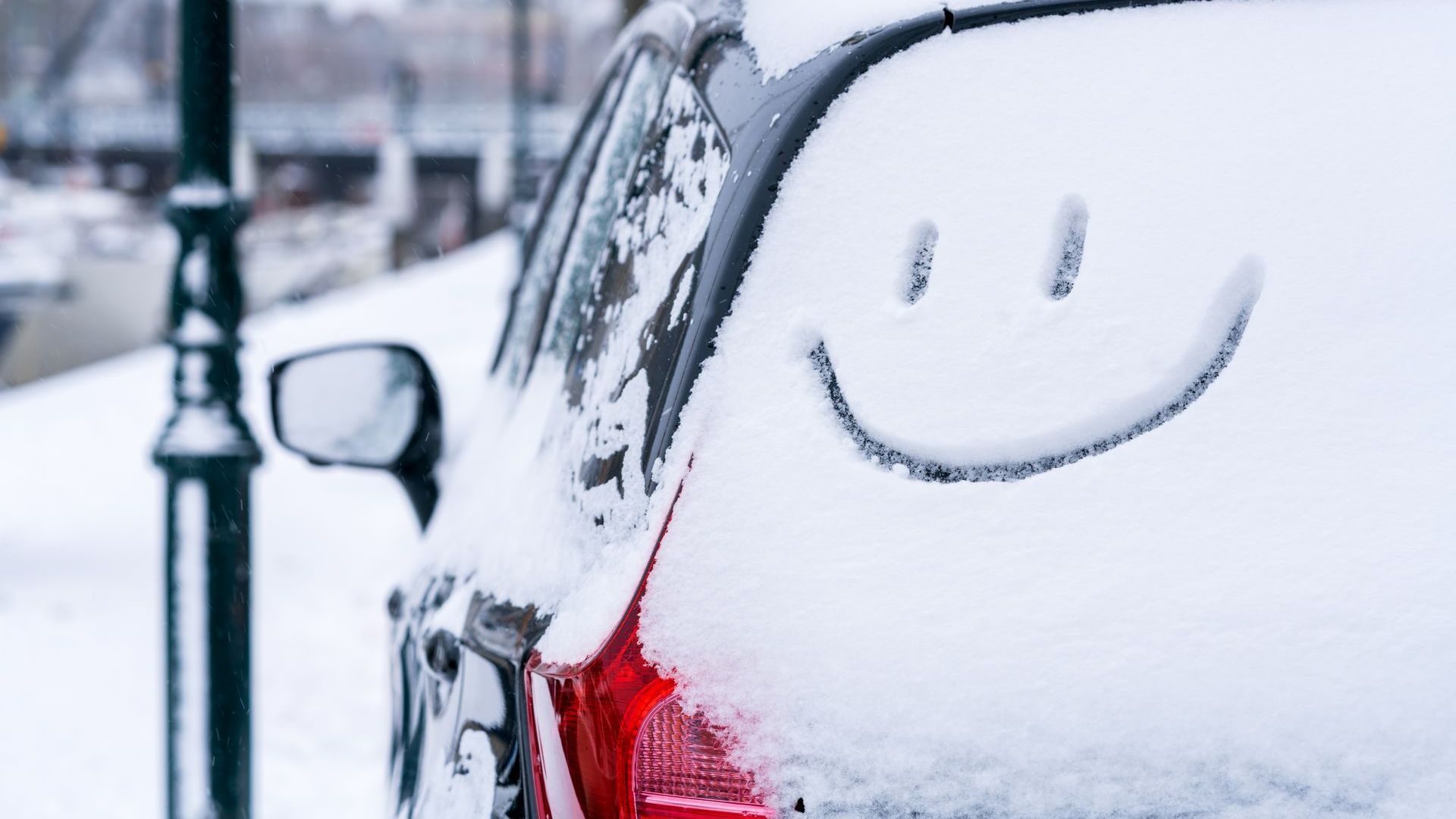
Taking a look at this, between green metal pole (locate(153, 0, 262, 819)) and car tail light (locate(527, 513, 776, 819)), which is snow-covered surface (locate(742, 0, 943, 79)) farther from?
green metal pole (locate(153, 0, 262, 819))

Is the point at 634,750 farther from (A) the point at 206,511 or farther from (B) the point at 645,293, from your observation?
(A) the point at 206,511

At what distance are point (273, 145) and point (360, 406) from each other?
51164 millimetres

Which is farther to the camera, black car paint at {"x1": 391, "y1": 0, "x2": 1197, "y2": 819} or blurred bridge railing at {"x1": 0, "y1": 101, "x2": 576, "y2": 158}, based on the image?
blurred bridge railing at {"x1": 0, "y1": 101, "x2": 576, "y2": 158}

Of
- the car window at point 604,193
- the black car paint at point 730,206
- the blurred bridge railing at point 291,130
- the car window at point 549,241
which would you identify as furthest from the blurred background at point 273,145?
the black car paint at point 730,206

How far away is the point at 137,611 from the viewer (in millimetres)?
5910

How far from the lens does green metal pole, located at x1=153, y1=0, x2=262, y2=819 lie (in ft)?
10.5

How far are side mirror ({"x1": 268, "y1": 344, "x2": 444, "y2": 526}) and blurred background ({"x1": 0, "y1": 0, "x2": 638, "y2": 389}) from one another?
1.30 meters

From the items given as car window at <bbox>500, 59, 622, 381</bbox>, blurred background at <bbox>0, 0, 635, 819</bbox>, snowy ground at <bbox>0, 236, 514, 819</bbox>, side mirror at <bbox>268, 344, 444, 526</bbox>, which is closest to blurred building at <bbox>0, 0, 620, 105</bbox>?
blurred background at <bbox>0, 0, 635, 819</bbox>

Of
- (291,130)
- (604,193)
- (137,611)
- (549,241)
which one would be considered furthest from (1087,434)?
(291,130)

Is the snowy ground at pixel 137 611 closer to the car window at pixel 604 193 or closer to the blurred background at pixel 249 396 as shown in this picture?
the blurred background at pixel 249 396

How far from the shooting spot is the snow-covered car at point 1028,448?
115 cm

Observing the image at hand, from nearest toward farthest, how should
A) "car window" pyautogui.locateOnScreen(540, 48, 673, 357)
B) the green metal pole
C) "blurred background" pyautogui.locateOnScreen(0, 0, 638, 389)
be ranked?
"car window" pyautogui.locateOnScreen(540, 48, 673, 357) < the green metal pole < "blurred background" pyautogui.locateOnScreen(0, 0, 638, 389)

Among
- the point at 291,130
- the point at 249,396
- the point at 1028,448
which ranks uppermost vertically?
the point at 291,130

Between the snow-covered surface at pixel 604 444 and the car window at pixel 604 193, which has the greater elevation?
the car window at pixel 604 193
